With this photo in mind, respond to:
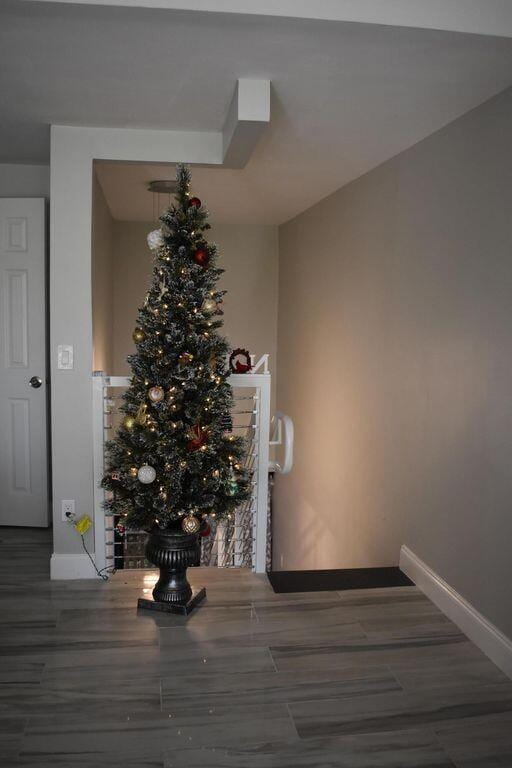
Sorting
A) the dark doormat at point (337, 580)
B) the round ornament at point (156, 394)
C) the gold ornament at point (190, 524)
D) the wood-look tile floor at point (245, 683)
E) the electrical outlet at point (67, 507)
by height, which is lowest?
the wood-look tile floor at point (245, 683)

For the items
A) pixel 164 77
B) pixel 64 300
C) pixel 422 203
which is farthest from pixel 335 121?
pixel 64 300

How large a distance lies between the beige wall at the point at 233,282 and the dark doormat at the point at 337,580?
11.3 ft

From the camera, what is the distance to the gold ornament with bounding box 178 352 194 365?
9.79 feet

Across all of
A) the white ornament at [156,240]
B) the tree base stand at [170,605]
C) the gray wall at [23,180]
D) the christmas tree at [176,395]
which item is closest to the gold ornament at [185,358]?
the christmas tree at [176,395]

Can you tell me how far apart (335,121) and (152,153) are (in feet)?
3.21

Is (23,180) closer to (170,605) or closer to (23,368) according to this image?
(23,368)

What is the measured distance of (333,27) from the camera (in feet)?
6.98

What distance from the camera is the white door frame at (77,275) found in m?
3.36

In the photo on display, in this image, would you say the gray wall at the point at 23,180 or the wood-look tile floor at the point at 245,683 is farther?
the gray wall at the point at 23,180

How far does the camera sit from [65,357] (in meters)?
3.42

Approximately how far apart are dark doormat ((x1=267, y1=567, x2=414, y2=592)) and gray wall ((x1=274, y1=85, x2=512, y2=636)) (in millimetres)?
209

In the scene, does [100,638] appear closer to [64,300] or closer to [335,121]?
[64,300]

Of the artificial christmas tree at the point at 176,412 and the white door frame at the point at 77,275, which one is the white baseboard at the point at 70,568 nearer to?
the white door frame at the point at 77,275

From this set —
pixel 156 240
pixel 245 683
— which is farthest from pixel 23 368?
pixel 245 683
